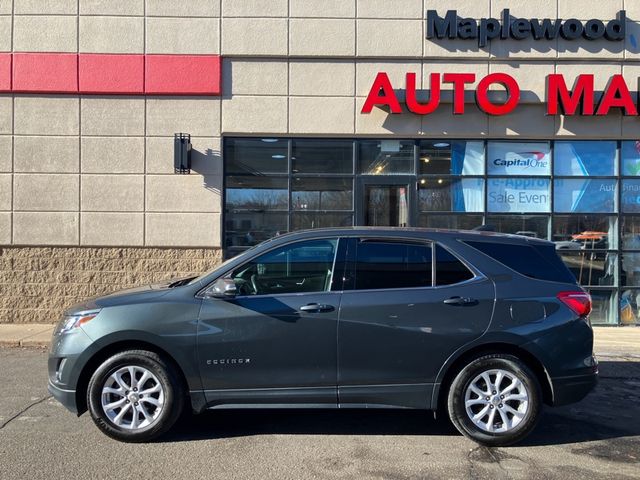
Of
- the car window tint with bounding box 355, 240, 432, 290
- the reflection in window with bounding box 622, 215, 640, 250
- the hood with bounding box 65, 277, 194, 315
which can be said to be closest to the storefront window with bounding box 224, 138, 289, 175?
the hood with bounding box 65, 277, 194, 315

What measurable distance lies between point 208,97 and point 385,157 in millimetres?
3611

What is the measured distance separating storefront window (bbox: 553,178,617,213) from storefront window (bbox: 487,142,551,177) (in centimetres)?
46

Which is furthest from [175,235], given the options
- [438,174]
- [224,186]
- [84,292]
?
[438,174]

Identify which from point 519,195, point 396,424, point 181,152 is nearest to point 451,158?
point 519,195

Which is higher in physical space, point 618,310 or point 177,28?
point 177,28

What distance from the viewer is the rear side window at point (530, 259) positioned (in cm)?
473

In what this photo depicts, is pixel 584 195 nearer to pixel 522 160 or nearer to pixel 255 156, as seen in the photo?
pixel 522 160

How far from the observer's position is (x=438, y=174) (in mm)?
10727

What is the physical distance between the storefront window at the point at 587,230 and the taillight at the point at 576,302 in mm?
6425

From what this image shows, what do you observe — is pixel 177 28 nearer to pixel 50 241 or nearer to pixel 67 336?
pixel 50 241

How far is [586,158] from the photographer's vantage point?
1066cm

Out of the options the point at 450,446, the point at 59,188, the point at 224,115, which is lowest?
the point at 450,446

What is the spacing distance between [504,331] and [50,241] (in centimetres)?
886

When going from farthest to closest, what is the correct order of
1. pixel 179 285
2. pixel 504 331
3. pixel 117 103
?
pixel 117 103 → pixel 179 285 → pixel 504 331
